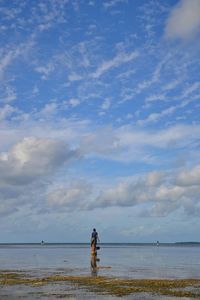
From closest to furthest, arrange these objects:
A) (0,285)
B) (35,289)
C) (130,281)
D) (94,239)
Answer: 1. (35,289)
2. (0,285)
3. (130,281)
4. (94,239)

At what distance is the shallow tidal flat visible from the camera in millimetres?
22109

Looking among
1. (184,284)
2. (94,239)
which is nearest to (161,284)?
(184,284)

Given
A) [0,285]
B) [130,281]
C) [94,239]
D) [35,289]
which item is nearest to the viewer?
[35,289]

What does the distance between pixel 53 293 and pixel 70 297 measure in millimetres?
1704

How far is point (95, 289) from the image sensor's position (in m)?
24.8

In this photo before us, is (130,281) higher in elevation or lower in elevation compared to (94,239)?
lower

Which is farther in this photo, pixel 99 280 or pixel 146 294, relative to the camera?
pixel 99 280

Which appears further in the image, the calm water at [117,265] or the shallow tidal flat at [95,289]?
the calm water at [117,265]

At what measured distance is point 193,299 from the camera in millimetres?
20875

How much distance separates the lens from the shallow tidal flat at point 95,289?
2211 cm

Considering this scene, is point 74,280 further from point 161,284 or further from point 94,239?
point 94,239

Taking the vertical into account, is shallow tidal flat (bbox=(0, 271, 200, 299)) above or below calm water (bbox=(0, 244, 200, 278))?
below

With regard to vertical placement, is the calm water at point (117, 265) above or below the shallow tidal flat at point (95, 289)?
above

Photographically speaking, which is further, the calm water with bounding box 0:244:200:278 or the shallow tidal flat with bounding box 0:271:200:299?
the calm water with bounding box 0:244:200:278
